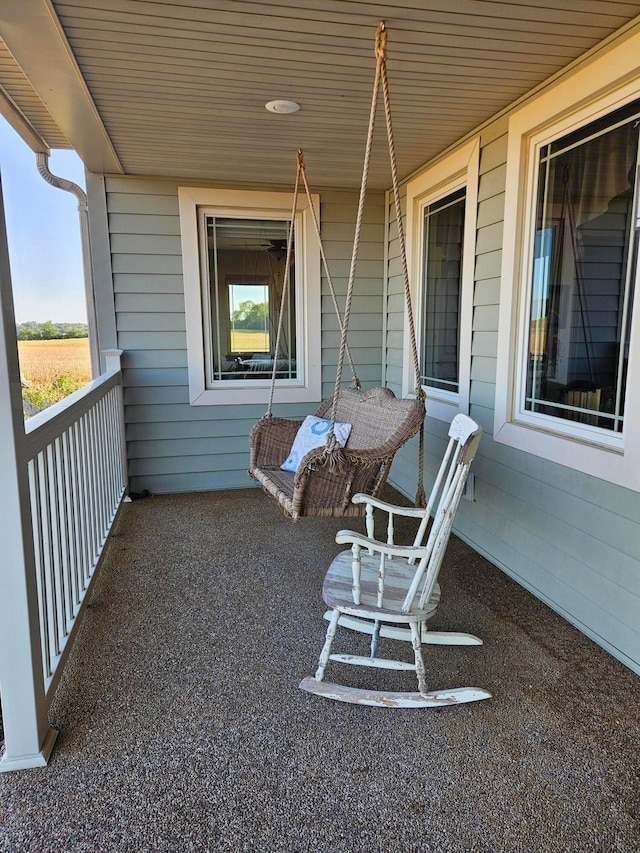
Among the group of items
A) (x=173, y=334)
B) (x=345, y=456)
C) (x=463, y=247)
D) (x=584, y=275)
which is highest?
(x=463, y=247)

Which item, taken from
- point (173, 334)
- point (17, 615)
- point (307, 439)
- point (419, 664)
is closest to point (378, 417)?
point (307, 439)

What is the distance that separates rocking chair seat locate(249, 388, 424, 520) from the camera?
241 centimetres

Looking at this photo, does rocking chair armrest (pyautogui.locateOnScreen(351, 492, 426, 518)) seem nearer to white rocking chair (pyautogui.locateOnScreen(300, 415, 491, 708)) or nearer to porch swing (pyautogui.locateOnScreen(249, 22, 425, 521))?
white rocking chair (pyautogui.locateOnScreen(300, 415, 491, 708))

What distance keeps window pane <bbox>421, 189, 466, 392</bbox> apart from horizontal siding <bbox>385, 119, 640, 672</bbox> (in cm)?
33

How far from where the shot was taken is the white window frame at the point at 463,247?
3.16 m

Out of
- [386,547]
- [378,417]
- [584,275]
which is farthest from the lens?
[378,417]

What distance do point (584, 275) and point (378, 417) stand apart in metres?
1.18

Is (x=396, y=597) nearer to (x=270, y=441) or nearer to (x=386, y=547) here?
(x=386, y=547)

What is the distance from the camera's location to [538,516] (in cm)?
265

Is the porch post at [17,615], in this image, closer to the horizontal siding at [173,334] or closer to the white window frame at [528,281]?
the white window frame at [528,281]

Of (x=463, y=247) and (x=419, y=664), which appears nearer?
(x=419, y=664)

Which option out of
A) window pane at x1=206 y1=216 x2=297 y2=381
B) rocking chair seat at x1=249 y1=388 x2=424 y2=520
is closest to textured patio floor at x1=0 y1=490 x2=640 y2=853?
rocking chair seat at x1=249 y1=388 x2=424 y2=520

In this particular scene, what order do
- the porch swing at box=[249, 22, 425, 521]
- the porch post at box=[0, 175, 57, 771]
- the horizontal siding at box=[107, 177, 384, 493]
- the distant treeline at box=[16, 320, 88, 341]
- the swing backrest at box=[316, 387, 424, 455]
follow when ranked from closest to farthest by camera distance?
the porch post at box=[0, 175, 57, 771] < the porch swing at box=[249, 22, 425, 521] < the swing backrest at box=[316, 387, 424, 455] < the horizontal siding at box=[107, 177, 384, 493] < the distant treeline at box=[16, 320, 88, 341]

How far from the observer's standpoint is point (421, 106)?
274 cm
